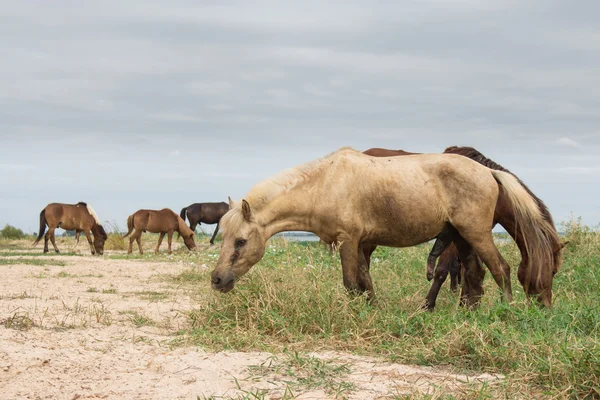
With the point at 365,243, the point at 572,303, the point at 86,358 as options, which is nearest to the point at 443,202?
the point at 365,243

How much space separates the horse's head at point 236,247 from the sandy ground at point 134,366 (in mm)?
658

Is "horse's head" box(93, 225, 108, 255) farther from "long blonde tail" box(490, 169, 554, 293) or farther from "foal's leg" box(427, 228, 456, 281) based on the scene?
"long blonde tail" box(490, 169, 554, 293)

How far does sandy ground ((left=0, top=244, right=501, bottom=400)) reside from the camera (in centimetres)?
405

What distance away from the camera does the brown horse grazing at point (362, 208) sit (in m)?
5.95

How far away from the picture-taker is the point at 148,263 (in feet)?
43.0

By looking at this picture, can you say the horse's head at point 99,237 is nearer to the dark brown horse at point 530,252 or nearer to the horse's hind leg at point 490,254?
the dark brown horse at point 530,252

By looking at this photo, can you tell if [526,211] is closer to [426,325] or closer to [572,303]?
[572,303]

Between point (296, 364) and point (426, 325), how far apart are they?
1434mm

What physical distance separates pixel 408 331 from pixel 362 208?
1.25m

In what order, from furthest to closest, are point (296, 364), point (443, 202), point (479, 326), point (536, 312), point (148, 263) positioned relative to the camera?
1. point (148, 263)
2. point (443, 202)
3. point (536, 312)
4. point (479, 326)
5. point (296, 364)

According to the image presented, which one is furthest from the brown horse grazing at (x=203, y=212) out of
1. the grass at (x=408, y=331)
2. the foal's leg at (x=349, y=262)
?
the foal's leg at (x=349, y=262)

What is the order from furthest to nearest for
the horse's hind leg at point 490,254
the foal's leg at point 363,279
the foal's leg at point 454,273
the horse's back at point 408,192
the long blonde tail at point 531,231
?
the foal's leg at point 454,273, the long blonde tail at point 531,231, the horse's hind leg at point 490,254, the foal's leg at point 363,279, the horse's back at point 408,192

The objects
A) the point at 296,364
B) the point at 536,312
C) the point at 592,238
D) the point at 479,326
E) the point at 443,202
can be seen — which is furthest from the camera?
the point at 592,238

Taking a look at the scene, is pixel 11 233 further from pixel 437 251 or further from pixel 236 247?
pixel 437 251
